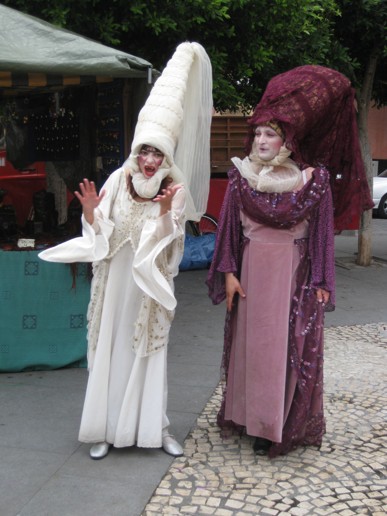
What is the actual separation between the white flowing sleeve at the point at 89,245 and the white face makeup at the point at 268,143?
33.3 inches

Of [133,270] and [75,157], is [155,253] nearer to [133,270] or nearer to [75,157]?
[133,270]

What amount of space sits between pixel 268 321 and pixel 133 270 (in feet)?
2.55

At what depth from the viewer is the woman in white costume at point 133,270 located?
3.22 meters

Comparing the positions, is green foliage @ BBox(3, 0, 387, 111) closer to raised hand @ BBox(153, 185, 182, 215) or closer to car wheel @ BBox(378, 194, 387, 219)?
raised hand @ BBox(153, 185, 182, 215)

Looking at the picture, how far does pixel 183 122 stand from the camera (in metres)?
3.52

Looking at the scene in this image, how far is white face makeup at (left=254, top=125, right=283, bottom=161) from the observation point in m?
3.27

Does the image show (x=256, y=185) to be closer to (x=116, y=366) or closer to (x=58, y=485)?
(x=116, y=366)

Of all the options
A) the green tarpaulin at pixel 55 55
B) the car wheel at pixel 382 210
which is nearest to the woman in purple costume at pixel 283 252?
the green tarpaulin at pixel 55 55

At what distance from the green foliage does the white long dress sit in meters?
3.18

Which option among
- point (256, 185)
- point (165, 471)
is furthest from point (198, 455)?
point (256, 185)

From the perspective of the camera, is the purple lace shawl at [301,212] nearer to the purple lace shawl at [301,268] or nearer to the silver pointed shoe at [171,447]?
the purple lace shawl at [301,268]

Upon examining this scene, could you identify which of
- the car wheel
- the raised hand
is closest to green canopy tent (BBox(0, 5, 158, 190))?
the raised hand

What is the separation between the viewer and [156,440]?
3414 millimetres

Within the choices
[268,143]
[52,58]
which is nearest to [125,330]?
[268,143]
